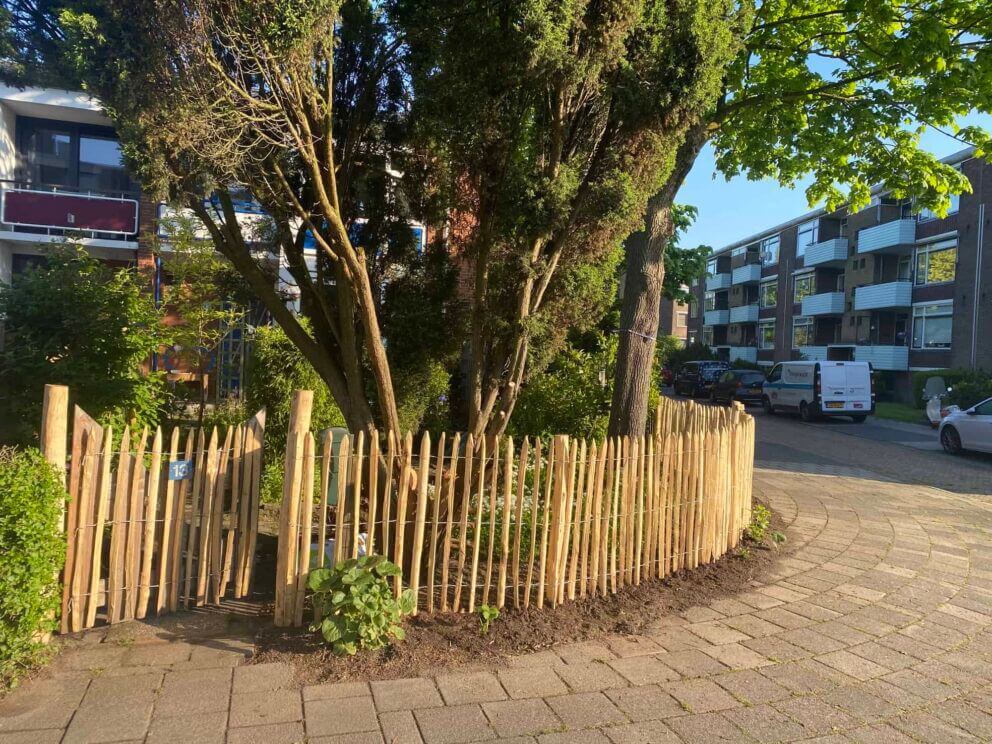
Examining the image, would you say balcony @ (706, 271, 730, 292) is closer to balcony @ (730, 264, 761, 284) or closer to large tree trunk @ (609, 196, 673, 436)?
balcony @ (730, 264, 761, 284)

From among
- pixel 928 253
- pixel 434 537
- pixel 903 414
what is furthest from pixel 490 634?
pixel 928 253

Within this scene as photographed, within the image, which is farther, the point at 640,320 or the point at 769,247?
the point at 769,247

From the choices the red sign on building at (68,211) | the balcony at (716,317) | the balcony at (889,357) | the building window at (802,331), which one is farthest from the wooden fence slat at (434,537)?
the balcony at (716,317)

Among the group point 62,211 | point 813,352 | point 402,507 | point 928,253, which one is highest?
point 928,253

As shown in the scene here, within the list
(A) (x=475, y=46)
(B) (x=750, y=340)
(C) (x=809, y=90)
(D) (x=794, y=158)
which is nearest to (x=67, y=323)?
(A) (x=475, y=46)

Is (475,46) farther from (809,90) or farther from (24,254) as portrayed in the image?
(24,254)

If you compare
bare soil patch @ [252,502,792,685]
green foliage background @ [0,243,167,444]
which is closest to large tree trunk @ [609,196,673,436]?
bare soil patch @ [252,502,792,685]

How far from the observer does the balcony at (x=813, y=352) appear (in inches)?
1505

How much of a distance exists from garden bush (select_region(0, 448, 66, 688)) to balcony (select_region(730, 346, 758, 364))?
154 feet

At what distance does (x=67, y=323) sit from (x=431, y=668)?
4.40 meters

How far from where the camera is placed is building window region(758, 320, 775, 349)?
149ft

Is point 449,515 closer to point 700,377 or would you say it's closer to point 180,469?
point 180,469

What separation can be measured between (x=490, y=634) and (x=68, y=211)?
14816 mm

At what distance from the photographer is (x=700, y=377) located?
1177 inches
